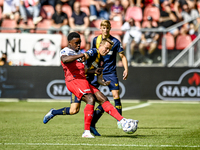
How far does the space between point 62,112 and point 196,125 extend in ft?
11.5

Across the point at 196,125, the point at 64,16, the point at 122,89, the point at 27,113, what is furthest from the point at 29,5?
the point at 196,125

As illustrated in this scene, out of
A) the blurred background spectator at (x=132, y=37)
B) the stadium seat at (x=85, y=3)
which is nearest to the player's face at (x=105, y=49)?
the blurred background spectator at (x=132, y=37)

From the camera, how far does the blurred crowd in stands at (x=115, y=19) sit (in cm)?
1558

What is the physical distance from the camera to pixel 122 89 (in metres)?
16.2

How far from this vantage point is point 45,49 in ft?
51.4

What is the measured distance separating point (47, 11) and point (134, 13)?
4185 mm

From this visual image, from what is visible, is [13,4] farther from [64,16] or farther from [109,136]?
[109,136]

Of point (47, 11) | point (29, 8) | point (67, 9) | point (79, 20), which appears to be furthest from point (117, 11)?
point (29, 8)

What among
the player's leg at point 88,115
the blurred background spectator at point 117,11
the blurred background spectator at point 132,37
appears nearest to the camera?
the player's leg at point 88,115

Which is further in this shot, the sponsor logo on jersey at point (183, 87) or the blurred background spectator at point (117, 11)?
the blurred background spectator at point (117, 11)

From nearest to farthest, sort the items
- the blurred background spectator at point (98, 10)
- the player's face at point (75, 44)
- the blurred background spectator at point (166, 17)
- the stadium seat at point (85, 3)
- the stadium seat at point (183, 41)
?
the player's face at point (75, 44) < the stadium seat at point (183, 41) < the blurred background spectator at point (166, 17) < the blurred background spectator at point (98, 10) < the stadium seat at point (85, 3)

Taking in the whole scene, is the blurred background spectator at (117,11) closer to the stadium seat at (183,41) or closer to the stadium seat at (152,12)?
the stadium seat at (152,12)

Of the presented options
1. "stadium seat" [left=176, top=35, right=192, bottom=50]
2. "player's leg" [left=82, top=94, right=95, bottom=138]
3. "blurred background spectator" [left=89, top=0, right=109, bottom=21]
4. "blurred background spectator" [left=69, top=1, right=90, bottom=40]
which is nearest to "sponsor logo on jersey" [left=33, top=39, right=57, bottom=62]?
"blurred background spectator" [left=69, top=1, right=90, bottom=40]

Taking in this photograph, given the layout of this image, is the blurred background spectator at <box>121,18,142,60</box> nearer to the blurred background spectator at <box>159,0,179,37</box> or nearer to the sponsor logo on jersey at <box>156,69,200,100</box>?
the sponsor logo on jersey at <box>156,69,200,100</box>
